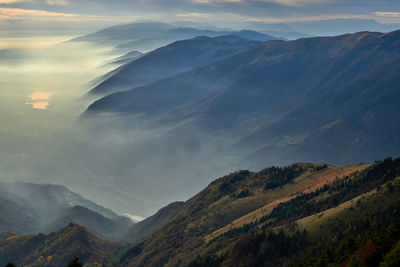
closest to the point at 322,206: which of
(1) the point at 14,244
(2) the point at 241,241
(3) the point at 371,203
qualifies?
(3) the point at 371,203

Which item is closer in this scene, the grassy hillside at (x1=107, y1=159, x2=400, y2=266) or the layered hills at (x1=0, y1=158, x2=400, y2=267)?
the layered hills at (x1=0, y1=158, x2=400, y2=267)

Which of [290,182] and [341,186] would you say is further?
[290,182]

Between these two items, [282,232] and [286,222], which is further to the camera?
[286,222]

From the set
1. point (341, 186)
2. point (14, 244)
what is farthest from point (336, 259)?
point (14, 244)

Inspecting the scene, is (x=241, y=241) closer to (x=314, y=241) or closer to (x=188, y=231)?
(x=314, y=241)

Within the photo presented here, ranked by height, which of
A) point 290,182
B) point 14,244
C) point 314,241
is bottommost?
point 14,244

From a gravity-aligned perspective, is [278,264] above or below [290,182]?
above

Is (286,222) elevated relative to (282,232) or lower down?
lower down

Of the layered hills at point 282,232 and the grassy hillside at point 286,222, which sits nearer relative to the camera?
the layered hills at point 282,232

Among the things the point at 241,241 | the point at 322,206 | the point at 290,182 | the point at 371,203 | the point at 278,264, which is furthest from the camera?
the point at 290,182

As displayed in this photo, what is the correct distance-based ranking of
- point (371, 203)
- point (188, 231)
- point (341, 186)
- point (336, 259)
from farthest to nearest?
point (188, 231) < point (341, 186) < point (371, 203) < point (336, 259)
